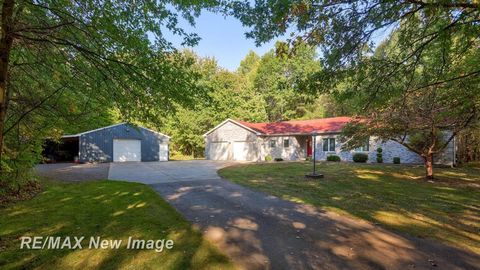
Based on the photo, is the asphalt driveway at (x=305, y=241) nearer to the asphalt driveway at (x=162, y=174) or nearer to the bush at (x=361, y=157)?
the asphalt driveway at (x=162, y=174)

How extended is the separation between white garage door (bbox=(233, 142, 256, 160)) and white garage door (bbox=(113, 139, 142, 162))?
29.8ft

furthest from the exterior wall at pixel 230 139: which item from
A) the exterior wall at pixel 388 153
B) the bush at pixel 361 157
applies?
the bush at pixel 361 157

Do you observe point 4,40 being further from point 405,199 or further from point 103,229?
point 405,199

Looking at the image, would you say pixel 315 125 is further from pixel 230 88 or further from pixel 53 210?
pixel 53 210

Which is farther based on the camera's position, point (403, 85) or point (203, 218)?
point (403, 85)

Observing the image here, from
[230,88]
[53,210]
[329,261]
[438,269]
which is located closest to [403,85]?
[438,269]

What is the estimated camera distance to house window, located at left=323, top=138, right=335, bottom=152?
74.3 ft

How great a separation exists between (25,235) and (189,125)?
92.8 feet

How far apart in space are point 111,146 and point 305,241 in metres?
23.8

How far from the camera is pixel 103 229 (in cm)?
542

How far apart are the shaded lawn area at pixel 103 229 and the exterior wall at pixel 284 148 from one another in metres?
17.7

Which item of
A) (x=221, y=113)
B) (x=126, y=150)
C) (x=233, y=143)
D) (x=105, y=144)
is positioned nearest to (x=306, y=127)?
(x=233, y=143)

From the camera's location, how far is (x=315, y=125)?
25.0 m

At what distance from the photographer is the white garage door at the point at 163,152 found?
89.5 ft
